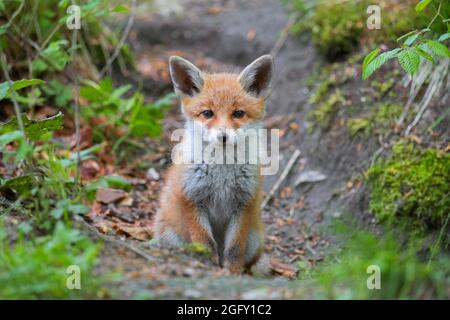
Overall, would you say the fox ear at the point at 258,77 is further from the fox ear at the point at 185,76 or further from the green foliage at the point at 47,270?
the green foliage at the point at 47,270

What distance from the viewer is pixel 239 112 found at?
509 centimetres

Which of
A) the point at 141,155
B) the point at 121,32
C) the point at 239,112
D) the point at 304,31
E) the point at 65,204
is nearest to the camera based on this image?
the point at 65,204

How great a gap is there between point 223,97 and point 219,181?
70cm

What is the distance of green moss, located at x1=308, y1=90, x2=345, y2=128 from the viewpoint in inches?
291

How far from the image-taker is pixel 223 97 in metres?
5.10

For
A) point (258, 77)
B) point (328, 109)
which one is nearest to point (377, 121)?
point (328, 109)

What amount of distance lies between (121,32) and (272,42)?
95.7 inches

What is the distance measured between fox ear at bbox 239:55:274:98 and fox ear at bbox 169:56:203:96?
→ 379 millimetres

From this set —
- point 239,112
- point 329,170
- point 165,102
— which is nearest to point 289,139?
point 329,170

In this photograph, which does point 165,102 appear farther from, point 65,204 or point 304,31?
point 65,204

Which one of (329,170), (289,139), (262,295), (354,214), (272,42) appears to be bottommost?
(262,295)

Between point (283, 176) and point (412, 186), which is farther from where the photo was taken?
point (283, 176)

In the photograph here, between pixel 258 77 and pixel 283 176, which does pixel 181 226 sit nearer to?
pixel 258 77

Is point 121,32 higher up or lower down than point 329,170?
higher up
